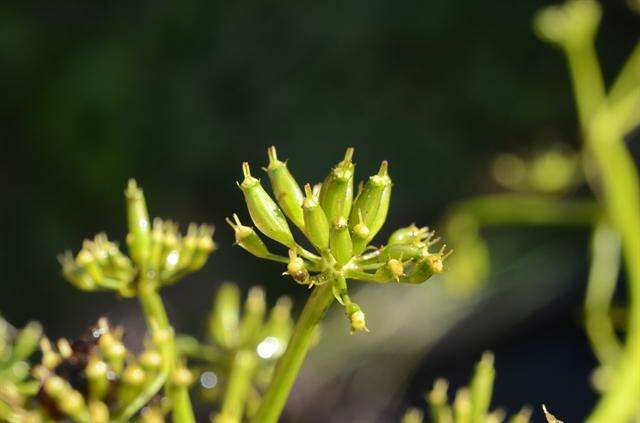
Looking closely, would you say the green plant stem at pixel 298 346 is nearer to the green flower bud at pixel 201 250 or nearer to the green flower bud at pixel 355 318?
the green flower bud at pixel 355 318

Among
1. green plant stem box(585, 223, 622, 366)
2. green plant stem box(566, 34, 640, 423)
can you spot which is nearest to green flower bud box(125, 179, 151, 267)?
green plant stem box(566, 34, 640, 423)

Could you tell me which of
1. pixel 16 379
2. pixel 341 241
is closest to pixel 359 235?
pixel 341 241

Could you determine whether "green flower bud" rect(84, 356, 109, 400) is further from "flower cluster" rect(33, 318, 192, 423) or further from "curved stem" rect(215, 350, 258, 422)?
"curved stem" rect(215, 350, 258, 422)

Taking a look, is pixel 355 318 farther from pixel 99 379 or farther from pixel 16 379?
pixel 16 379

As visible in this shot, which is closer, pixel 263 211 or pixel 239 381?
pixel 263 211

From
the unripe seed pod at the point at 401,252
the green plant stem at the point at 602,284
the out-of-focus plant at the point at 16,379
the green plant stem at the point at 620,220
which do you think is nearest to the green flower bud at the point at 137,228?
the out-of-focus plant at the point at 16,379
